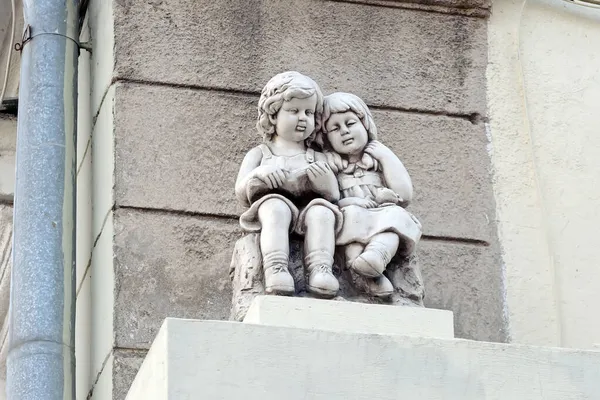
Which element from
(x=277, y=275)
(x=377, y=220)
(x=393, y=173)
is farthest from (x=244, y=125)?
(x=277, y=275)

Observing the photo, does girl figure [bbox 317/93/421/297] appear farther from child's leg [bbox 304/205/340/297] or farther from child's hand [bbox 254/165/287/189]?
child's hand [bbox 254/165/287/189]

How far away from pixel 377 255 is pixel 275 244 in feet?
0.97

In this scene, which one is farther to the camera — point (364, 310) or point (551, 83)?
point (551, 83)

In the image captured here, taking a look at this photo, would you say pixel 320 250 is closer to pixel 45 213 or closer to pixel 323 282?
pixel 323 282

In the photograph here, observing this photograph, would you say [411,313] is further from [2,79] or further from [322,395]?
[2,79]

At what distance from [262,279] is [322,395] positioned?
1.80ft

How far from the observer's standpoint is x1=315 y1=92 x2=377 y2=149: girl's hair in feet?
17.1

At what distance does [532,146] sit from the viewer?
6074mm

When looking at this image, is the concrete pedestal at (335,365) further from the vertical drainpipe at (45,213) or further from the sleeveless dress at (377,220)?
the vertical drainpipe at (45,213)

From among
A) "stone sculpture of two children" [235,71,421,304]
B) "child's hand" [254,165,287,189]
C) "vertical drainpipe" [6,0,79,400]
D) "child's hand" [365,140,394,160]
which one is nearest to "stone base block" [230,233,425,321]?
"stone sculpture of two children" [235,71,421,304]

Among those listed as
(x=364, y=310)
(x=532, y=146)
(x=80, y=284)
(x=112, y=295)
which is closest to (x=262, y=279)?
(x=364, y=310)

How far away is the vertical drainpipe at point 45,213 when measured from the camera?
208 inches

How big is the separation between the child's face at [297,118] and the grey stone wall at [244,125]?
0.60m

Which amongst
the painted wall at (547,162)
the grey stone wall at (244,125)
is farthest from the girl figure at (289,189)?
the painted wall at (547,162)
